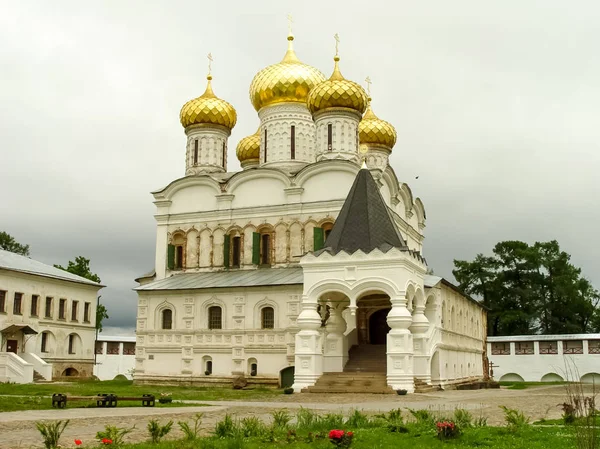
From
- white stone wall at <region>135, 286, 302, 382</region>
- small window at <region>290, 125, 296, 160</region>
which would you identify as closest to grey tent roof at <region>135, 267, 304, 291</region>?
white stone wall at <region>135, 286, 302, 382</region>

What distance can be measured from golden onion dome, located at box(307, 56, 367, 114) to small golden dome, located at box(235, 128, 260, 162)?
17.1 feet

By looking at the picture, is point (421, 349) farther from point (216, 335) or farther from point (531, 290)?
point (531, 290)

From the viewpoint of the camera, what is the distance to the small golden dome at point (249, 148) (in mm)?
31734

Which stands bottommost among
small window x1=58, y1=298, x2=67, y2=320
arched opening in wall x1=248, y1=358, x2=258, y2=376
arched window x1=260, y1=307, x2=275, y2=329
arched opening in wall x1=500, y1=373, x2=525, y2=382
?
arched opening in wall x1=500, y1=373, x2=525, y2=382

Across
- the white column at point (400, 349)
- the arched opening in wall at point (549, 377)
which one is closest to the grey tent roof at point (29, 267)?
the white column at point (400, 349)

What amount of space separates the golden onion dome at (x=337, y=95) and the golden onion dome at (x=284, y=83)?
78.0 inches

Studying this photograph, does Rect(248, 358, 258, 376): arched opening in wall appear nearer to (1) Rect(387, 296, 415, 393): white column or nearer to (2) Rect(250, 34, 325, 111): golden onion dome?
(1) Rect(387, 296, 415, 393): white column

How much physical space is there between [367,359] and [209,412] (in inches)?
368

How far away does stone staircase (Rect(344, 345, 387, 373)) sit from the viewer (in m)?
20.0

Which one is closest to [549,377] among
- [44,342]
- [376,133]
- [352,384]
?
[376,133]

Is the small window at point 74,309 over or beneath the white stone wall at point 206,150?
beneath

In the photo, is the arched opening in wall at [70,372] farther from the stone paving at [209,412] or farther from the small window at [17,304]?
the stone paving at [209,412]

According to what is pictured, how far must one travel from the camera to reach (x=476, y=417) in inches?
443

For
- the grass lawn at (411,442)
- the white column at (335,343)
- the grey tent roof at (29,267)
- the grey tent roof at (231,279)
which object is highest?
the grey tent roof at (29,267)
